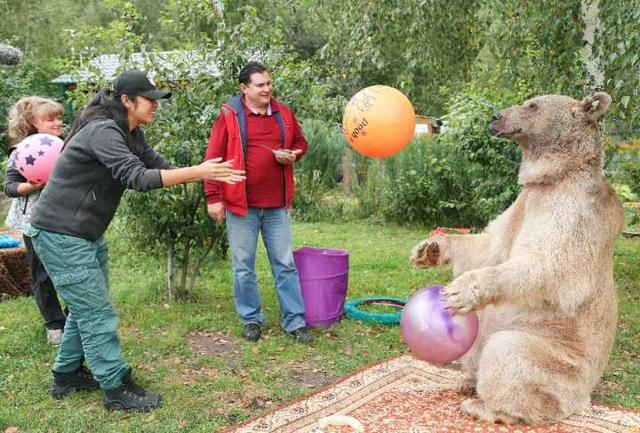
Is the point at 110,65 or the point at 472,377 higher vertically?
the point at 110,65

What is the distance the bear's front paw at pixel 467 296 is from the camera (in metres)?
3.34

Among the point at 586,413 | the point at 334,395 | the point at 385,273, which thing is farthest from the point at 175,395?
the point at 385,273

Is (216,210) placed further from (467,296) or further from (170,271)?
(467,296)

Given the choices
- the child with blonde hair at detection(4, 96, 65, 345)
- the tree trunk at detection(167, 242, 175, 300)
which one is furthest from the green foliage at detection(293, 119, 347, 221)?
the child with blonde hair at detection(4, 96, 65, 345)

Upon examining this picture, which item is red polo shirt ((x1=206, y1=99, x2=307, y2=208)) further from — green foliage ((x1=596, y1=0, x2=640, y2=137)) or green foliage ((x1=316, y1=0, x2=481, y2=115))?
green foliage ((x1=596, y1=0, x2=640, y2=137))

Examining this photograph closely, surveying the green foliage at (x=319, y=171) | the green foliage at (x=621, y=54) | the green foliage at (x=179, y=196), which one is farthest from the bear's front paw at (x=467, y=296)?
the green foliage at (x=319, y=171)

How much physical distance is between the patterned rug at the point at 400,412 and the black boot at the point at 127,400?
652mm

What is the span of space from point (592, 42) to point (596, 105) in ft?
11.2

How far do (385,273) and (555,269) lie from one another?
4602 mm

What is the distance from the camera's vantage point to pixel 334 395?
14.0 feet

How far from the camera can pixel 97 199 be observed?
3904 millimetres

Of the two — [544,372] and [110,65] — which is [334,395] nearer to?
[544,372]

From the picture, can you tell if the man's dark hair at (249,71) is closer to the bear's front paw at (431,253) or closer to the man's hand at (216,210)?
the man's hand at (216,210)

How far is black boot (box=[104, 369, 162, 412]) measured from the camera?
406cm
